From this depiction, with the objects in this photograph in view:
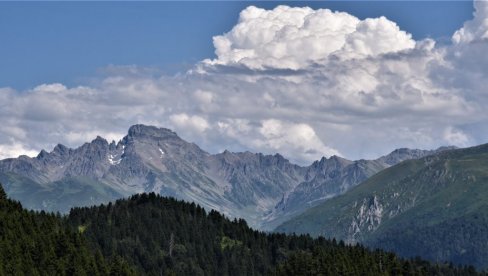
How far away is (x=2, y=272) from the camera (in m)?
200
